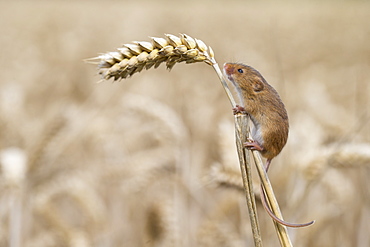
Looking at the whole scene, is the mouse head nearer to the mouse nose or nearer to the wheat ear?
the mouse nose

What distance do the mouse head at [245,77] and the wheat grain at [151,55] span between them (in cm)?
25

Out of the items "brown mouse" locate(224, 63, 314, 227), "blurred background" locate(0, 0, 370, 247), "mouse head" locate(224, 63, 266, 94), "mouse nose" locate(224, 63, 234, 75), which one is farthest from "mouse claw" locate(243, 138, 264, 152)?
"blurred background" locate(0, 0, 370, 247)

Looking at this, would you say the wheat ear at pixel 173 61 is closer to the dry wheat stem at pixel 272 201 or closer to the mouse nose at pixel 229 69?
the dry wheat stem at pixel 272 201

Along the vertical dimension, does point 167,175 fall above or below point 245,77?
above

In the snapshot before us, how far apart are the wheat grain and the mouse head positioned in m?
0.25

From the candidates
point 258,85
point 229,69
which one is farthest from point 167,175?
point 258,85

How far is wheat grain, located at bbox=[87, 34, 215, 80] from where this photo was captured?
3.59 ft

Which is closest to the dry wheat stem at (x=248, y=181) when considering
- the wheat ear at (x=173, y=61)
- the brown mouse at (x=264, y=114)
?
the wheat ear at (x=173, y=61)

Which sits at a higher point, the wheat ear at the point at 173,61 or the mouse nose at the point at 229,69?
the mouse nose at the point at 229,69

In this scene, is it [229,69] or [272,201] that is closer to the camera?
[272,201]

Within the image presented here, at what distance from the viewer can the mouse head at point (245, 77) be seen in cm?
135

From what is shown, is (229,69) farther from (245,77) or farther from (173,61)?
(173,61)

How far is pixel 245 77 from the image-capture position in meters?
1.41

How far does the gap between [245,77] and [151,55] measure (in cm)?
39
